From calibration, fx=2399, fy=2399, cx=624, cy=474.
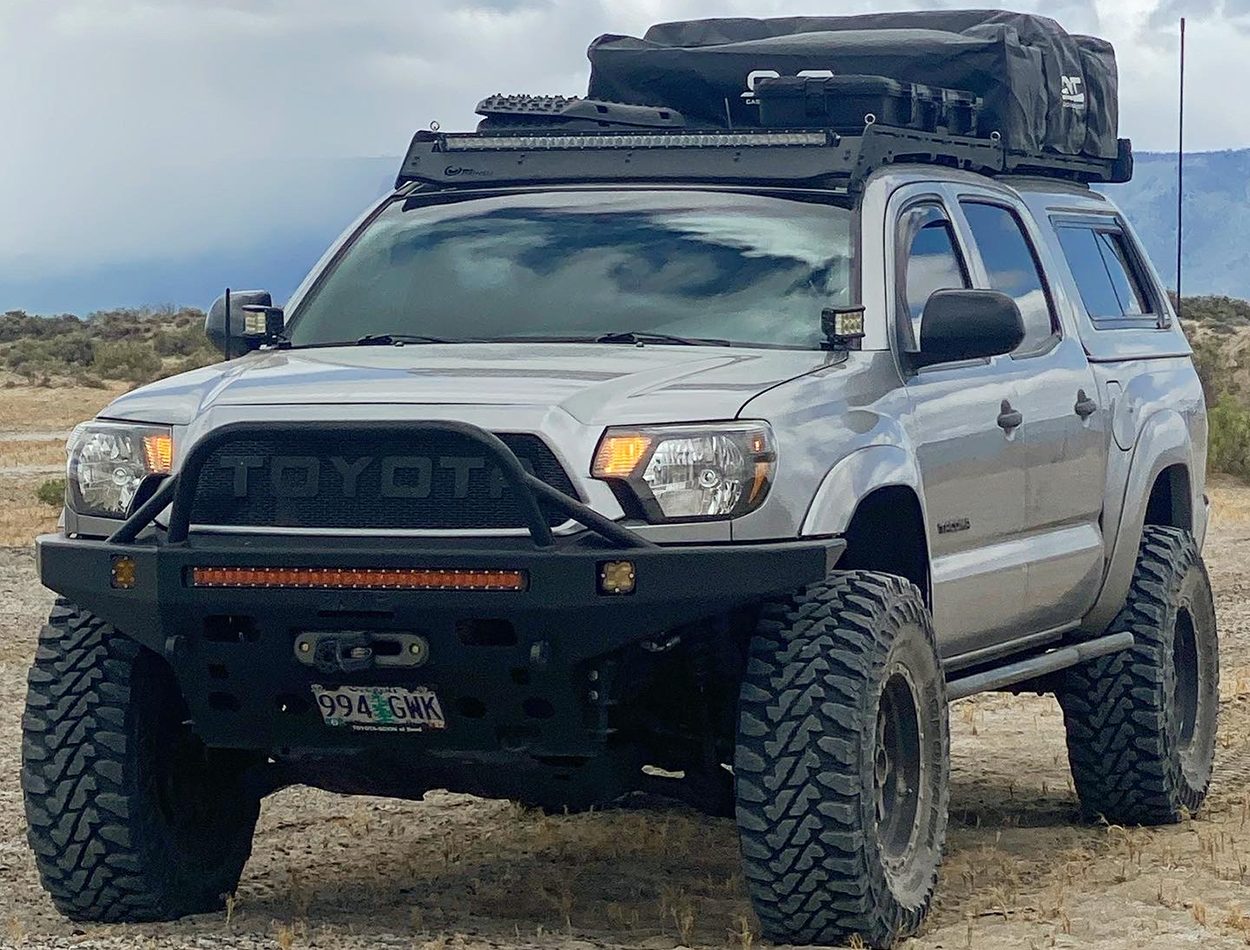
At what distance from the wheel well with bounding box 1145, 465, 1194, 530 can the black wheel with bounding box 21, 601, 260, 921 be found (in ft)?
12.3

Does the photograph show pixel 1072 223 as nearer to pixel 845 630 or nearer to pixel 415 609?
pixel 845 630

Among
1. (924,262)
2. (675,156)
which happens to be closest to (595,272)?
(675,156)

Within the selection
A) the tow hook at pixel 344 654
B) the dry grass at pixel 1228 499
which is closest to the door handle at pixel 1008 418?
the tow hook at pixel 344 654

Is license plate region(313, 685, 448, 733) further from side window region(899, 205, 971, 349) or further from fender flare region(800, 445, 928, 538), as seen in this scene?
side window region(899, 205, 971, 349)

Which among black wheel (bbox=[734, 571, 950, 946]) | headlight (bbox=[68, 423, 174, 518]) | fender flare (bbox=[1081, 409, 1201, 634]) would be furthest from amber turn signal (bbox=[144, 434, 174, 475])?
fender flare (bbox=[1081, 409, 1201, 634])

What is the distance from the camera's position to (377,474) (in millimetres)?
5188

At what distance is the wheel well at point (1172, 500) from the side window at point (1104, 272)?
1.84 feet

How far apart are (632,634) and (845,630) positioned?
1.85 ft

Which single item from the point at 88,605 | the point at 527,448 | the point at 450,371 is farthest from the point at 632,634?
the point at 88,605

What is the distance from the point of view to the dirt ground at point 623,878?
5773mm

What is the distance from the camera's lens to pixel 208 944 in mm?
5543

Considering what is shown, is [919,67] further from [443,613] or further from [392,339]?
[443,613]

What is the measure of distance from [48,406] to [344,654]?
109 ft

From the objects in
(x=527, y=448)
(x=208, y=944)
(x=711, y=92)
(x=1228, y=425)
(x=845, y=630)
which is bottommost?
(x=1228, y=425)
